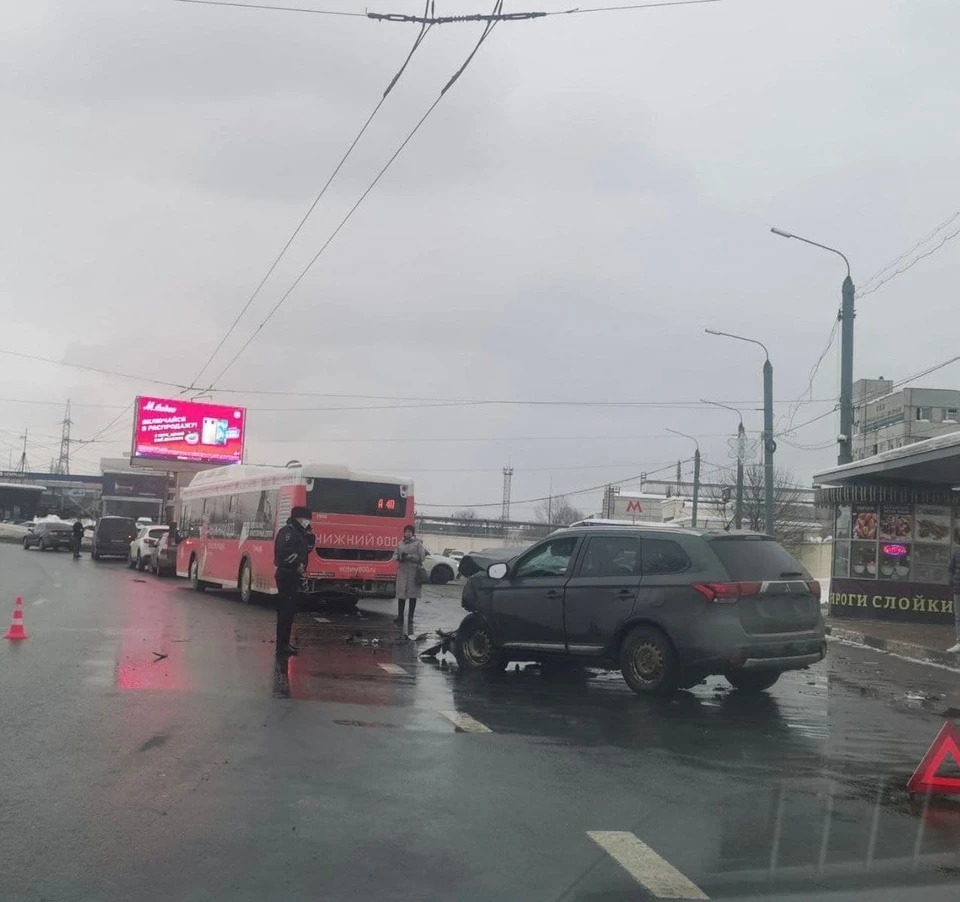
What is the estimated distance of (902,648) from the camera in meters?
18.2

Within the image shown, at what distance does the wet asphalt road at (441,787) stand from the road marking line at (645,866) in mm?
18

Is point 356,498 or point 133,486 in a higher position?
point 133,486

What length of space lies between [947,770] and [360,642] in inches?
369

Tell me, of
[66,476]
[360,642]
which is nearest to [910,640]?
[360,642]

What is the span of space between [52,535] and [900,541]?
140 feet

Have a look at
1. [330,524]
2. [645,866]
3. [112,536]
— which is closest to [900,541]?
[330,524]

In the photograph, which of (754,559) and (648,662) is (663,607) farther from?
(754,559)

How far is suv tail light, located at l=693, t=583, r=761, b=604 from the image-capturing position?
1032 cm

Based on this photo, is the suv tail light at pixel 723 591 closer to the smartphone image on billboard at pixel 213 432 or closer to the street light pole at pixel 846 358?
the street light pole at pixel 846 358

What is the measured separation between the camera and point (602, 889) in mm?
5012

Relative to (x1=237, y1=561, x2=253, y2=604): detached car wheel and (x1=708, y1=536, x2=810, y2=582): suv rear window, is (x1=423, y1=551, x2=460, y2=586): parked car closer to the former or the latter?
(x1=237, y1=561, x2=253, y2=604): detached car wheel

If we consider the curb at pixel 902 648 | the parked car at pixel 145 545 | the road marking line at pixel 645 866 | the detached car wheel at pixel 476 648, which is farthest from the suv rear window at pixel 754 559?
the parked car at pixel 145 545

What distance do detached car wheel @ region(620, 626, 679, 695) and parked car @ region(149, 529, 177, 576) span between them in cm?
2613

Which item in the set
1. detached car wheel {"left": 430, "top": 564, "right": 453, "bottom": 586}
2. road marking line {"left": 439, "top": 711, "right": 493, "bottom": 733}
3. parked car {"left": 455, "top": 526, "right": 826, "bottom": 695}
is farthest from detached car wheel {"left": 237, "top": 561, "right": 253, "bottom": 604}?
road marking line {"left": 439, "top": 711, "right": 493, "bottom": 733}
